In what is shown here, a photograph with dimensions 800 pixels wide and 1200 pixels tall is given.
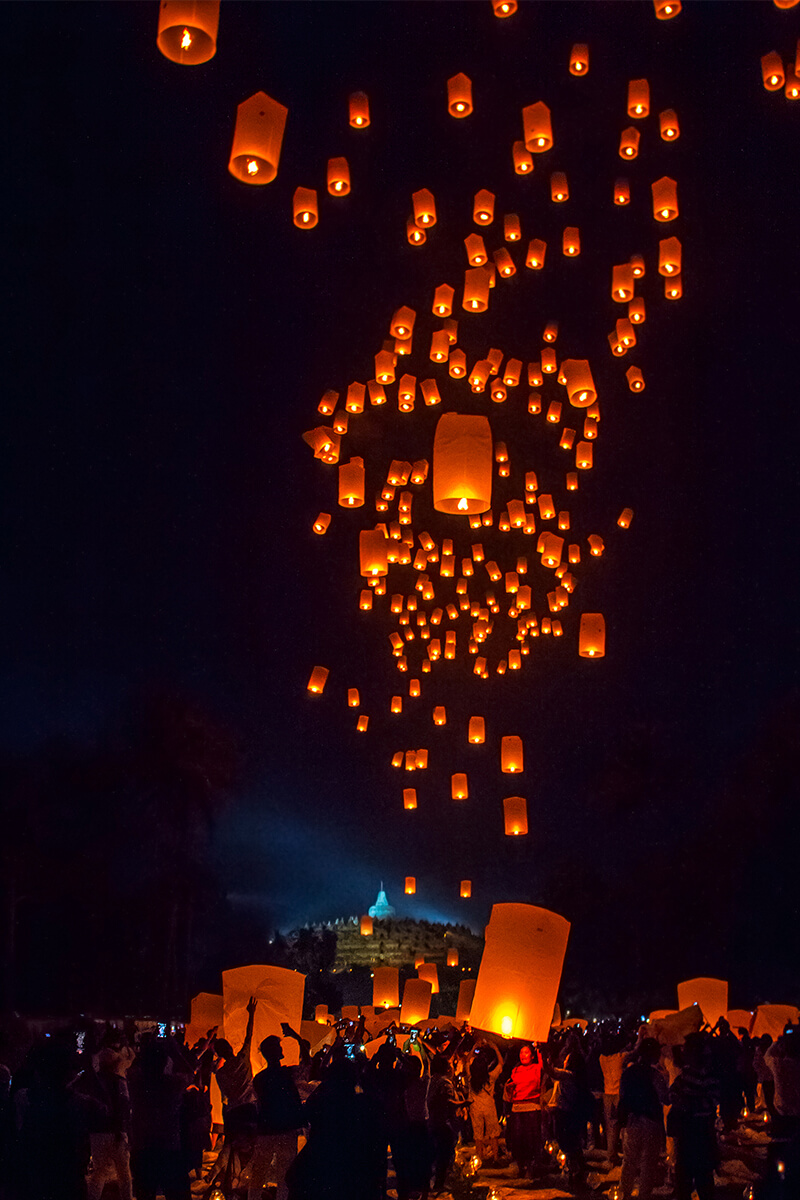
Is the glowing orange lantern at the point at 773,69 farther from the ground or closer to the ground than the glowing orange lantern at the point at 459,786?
farther from the ground

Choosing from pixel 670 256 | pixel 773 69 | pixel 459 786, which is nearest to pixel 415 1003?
pixel 459 786

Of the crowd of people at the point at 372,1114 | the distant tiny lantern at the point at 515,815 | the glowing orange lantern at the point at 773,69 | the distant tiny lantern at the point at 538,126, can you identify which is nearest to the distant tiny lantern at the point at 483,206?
the distant tiny lantern at the point at 538,126

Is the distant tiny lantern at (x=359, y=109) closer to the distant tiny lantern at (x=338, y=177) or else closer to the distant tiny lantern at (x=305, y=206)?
the distant tiny lantern at (x=338, y=177)

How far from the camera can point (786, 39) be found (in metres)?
11.5

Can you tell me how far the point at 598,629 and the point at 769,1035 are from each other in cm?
588

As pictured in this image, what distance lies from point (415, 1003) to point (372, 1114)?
13.5 meters

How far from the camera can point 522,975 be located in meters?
9.70

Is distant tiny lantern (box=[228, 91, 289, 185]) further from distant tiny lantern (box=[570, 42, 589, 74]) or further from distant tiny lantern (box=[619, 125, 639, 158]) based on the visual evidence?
distant tiny lantern (box=[619, 125, 639, 158])

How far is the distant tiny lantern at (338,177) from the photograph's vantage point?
8.59 meters

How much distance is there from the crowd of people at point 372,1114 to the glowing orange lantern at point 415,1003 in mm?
5278

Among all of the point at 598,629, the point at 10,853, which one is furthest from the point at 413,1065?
the point at 10,853

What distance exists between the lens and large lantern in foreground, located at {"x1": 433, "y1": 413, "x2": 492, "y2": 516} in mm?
8422

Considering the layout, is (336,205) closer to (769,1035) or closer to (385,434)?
(385,434)

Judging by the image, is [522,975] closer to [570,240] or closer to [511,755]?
[511,755]
